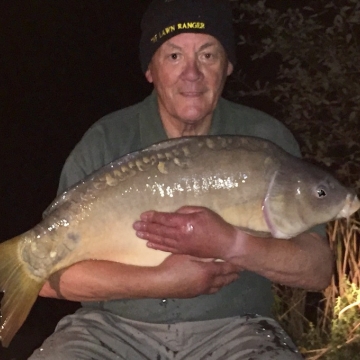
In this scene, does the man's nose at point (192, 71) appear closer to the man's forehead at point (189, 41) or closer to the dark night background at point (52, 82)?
the man's forehead at point (189, 41)

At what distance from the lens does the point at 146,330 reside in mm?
2139

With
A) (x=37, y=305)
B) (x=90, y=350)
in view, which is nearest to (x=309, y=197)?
(x=90, y=350)

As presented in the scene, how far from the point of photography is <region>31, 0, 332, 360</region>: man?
1929 millimetres

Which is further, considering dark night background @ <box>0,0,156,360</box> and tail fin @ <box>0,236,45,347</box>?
dark night background @ <box>0,0,156,360</box>

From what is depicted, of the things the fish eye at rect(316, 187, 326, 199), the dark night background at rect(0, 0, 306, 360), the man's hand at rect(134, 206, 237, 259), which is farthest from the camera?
the dark night background at rect(0, 0, 306, 360)

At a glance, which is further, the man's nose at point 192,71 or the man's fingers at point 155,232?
the man's nose at point 192,71

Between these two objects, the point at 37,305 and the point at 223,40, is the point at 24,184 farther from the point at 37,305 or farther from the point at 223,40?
the point at 223,40

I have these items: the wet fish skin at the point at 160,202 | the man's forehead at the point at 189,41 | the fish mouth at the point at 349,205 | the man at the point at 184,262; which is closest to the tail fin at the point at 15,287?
the wet fish skin at the point at 160,202

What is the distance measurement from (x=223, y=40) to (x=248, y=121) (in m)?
0.32

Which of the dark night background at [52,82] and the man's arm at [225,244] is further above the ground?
the dark night background at [52,82]

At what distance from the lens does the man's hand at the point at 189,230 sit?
1.87m

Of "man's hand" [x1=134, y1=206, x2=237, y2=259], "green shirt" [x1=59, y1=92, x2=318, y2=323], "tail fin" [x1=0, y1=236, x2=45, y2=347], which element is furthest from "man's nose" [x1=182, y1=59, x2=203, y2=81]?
"tail fin" [x1=0, y1=236, x2=45, y2=347]

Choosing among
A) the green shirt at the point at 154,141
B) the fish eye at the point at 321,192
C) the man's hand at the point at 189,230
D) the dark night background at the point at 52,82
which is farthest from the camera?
the dark night background at the point at 52,82

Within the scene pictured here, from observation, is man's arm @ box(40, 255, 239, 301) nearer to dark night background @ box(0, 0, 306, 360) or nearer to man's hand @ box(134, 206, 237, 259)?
man's hand @ box(134, 206, 237, 259)
